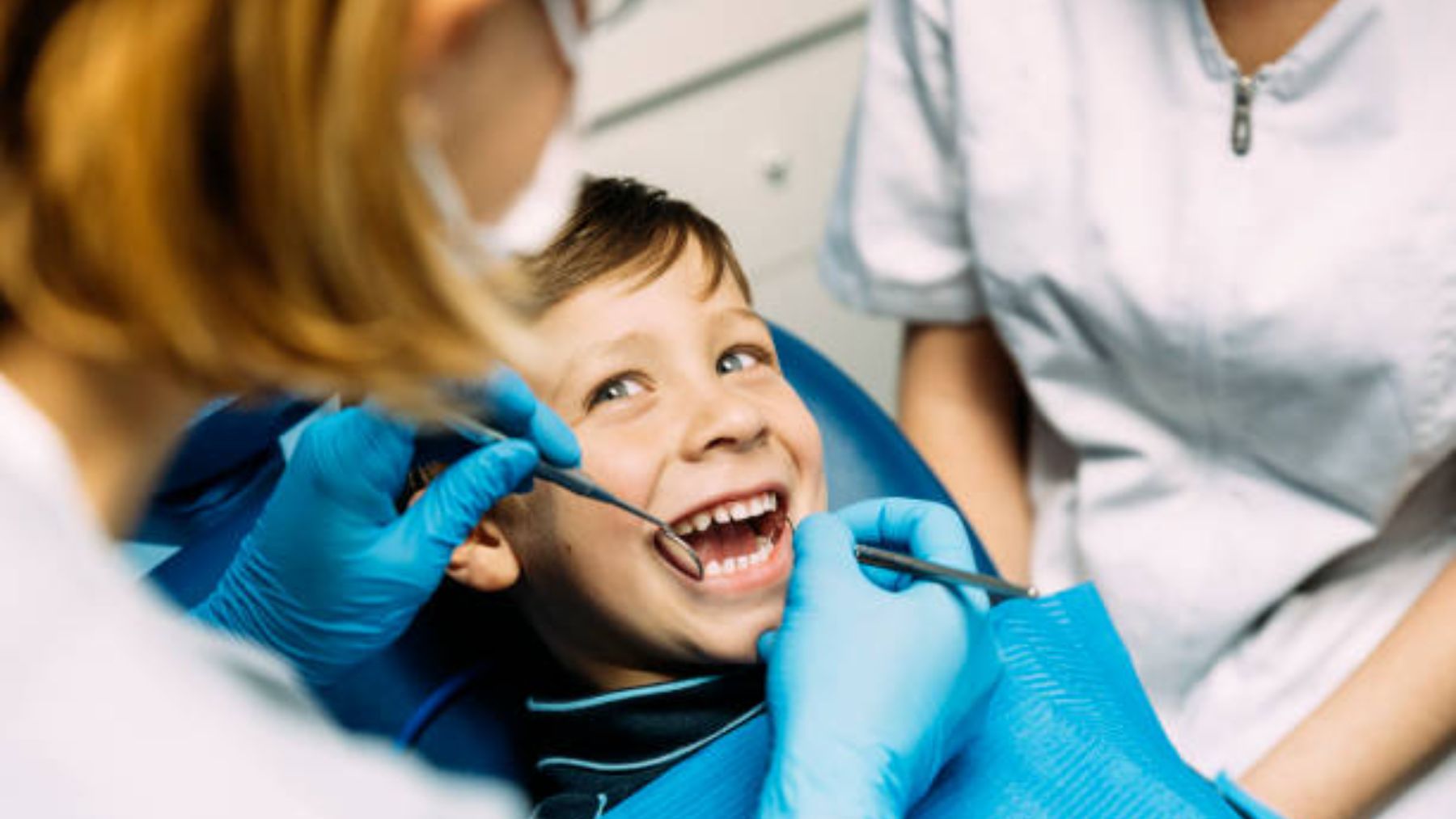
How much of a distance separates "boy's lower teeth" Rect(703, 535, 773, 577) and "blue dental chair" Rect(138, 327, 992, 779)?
130mm

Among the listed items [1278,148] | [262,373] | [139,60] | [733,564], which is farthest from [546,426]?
[1278,148]

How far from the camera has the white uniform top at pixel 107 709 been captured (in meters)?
0.57

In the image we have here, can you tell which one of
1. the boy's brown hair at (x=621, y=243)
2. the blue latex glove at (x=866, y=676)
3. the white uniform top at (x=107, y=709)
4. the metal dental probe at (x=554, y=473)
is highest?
the white uniform top at (x=107, y=709)

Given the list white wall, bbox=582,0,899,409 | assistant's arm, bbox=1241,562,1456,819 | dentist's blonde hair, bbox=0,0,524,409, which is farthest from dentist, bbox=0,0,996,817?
white wall, bbox=582,0,899,409

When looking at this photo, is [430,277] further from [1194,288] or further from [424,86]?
[1194,288]

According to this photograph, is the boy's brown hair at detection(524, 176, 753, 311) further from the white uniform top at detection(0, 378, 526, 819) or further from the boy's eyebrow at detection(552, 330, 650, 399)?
the white uniform top at detection(0, 378, 526, 819)

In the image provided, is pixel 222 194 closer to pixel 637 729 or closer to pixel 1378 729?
pixel 637 729

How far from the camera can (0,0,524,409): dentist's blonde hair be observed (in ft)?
1.98

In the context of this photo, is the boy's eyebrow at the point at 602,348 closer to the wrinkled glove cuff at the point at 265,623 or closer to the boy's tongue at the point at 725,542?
the boy's tongue at the point at 725,542

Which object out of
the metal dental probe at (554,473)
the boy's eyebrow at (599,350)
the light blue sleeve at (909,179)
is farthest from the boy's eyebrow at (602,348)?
the light blue sleeve at (909,179)

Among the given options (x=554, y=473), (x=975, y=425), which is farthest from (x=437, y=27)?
(x=975, y=425)

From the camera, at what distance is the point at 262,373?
67 centimetres

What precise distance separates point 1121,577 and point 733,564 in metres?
0.41

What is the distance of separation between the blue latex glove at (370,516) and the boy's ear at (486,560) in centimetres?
11
